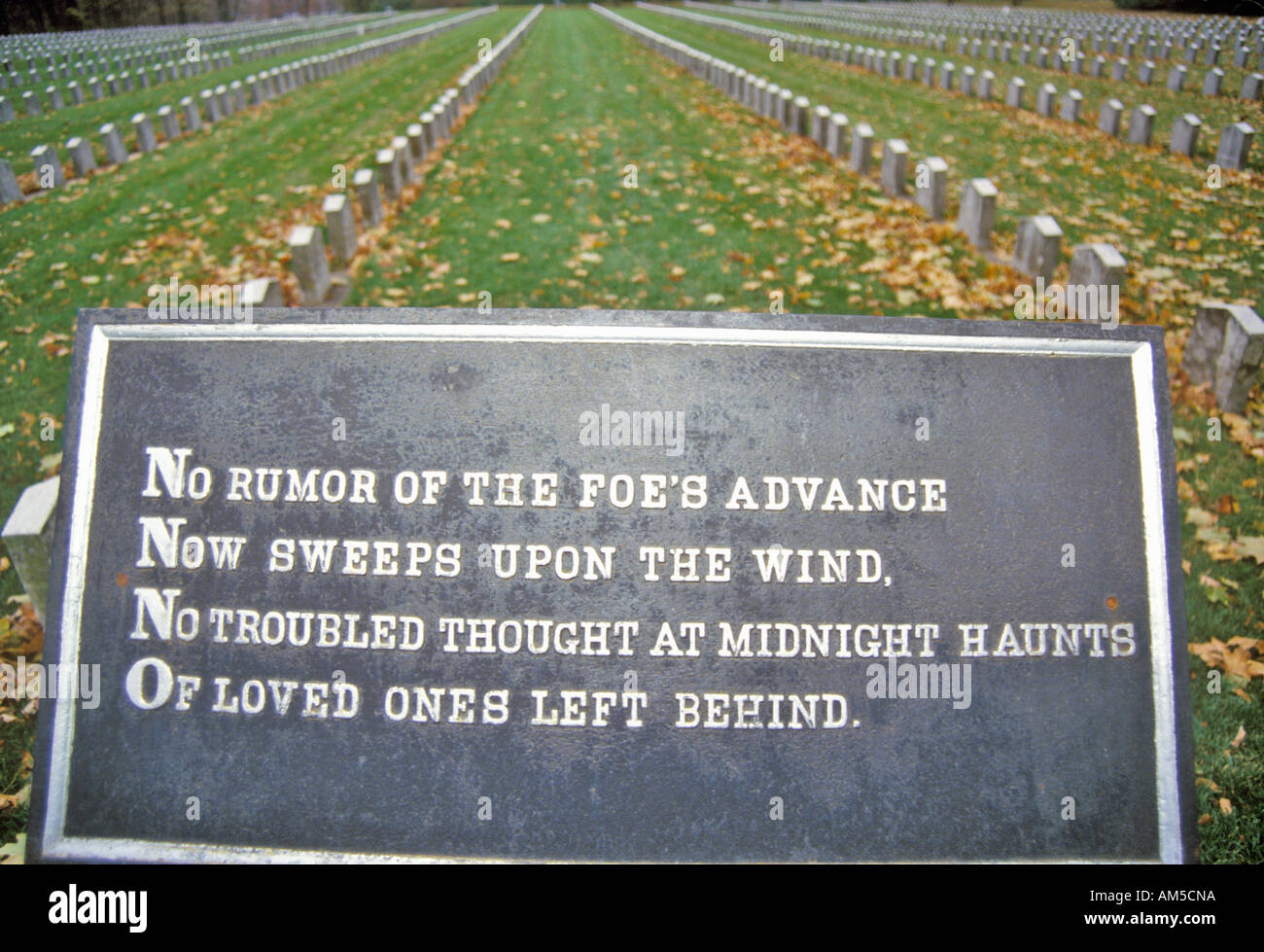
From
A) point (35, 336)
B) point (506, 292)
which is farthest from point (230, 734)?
point (506, 292)

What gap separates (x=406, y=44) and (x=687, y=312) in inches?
1372

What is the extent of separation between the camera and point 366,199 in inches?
319

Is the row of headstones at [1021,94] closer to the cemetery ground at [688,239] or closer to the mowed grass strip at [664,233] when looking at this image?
the cemetery ground at [688,239]

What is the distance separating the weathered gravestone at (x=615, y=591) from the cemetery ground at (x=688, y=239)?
614 mm

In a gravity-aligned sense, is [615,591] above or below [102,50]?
below

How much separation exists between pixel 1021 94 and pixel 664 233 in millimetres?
8166

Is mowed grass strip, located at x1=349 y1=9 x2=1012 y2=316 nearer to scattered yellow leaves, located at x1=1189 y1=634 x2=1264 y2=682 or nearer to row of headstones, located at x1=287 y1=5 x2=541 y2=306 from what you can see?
row of headstones, located at x1=287 y1=5 x2=541 y2=306

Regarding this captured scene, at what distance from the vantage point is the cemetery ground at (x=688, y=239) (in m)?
3.95

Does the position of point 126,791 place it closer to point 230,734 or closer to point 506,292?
point 230,734

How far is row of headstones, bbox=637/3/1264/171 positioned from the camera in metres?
4.24

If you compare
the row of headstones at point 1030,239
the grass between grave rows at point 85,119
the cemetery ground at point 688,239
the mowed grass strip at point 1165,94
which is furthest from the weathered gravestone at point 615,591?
the row of headstones at point 1030,239

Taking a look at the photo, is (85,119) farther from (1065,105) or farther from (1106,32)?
(1065,105)

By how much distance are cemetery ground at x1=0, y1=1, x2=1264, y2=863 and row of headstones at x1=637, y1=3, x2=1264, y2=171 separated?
0.44ft

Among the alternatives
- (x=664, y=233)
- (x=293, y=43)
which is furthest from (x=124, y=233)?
(x=293, y=43)
